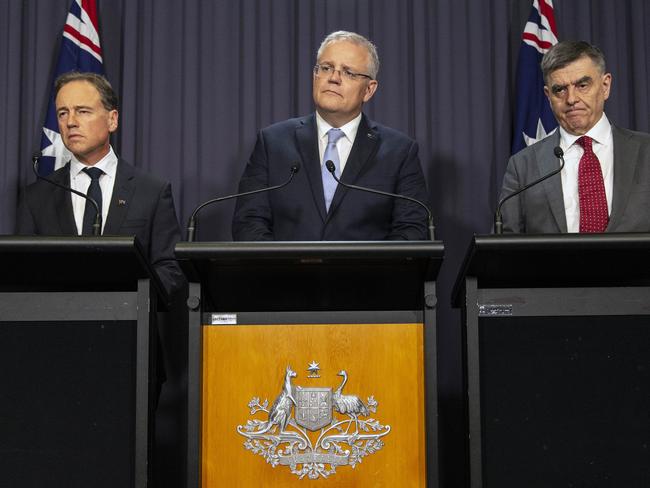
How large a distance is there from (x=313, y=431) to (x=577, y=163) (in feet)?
4.67

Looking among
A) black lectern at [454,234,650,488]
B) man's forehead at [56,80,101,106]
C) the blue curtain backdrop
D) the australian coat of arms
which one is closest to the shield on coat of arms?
the australian coat of arms

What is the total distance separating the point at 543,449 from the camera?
229 cm

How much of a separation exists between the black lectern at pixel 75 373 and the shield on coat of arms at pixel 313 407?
379 mm

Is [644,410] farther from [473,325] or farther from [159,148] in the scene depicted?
[159,148]

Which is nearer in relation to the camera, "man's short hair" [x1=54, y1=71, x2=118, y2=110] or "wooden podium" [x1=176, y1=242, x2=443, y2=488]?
"wooden podium" [x1=176, y1=242, x2=443, y2=488]

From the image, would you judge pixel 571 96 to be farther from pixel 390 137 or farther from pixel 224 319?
pixel 224 319

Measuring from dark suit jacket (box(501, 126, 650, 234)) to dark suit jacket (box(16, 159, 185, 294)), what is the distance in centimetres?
116

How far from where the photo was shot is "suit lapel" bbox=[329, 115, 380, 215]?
127 inches

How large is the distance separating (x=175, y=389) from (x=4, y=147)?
4.18 feet

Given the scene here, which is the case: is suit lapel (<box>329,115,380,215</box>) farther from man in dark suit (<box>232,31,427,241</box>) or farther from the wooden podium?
the wooden podium

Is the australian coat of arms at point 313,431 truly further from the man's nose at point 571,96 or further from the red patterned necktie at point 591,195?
the man's nose at point 571,96

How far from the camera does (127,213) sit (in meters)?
3.35

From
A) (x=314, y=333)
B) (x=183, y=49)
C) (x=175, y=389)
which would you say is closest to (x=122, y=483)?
(x=314, y=333)

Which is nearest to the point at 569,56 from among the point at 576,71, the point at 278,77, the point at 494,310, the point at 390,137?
the point at 576,71
